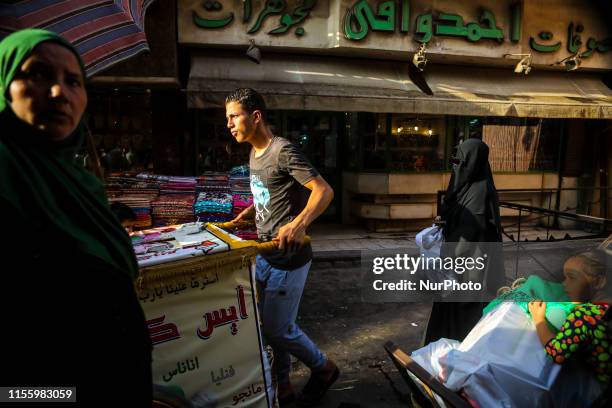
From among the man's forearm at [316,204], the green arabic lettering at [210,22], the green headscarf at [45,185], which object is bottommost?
the man's forearm at [316,204]

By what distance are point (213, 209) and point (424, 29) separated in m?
6.07

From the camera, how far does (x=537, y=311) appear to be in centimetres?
218

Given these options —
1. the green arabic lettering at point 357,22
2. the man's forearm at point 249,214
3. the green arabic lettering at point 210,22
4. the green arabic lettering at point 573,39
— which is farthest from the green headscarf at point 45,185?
the green arabic lettering at point 573,39

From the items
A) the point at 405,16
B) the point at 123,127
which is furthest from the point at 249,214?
the point at 405,16

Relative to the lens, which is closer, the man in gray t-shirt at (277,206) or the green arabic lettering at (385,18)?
the man in gray t-shirt at (277,206)

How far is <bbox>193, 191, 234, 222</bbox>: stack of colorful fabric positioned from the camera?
4.91 meters

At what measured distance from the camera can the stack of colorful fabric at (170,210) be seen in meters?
4.85

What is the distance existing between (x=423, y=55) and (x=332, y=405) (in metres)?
7.19

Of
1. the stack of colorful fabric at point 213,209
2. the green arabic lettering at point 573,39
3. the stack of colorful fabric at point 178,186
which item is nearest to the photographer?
the stack of colorful fabric at point 213,209

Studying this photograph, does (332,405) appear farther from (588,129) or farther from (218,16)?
(588,129)

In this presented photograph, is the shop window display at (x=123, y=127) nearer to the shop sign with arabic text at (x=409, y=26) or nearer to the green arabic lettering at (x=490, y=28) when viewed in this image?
the shop sign with arabic text at (x=409, y=26)

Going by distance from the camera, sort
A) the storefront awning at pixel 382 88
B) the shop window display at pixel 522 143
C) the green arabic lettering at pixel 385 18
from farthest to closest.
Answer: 1. the shop window display at pixel 522 143
2. the green arabic lettering at pixel 385 18
3. the storefront awning at pixel 382 88

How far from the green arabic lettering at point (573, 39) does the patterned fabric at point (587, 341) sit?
31.5 feet

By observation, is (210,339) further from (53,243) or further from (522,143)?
(522,143)
